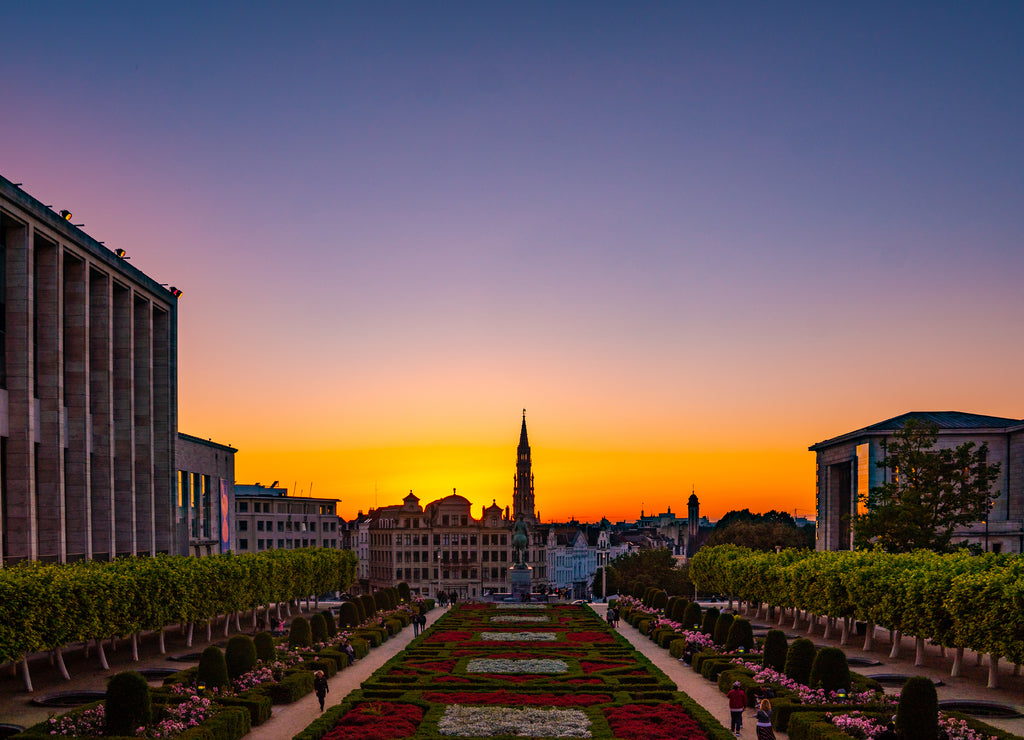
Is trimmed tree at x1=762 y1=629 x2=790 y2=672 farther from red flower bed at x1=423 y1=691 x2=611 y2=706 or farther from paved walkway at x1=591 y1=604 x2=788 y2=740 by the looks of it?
red flower bed at x1=423 y1=691 x2=611 y2=706

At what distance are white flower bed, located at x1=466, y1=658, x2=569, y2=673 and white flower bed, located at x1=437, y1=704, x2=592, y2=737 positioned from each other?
1002 cm

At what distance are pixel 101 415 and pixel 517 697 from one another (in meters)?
43.5

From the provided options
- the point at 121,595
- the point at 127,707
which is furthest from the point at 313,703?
the point at 121,595

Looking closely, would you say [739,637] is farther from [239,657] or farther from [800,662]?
[239,657]

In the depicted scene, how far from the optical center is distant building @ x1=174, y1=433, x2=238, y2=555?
92.3 meters

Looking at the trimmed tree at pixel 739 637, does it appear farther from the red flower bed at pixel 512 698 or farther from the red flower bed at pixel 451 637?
the red flower bed at pixel 451 637

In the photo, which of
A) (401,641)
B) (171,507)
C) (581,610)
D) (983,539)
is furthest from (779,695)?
(983,539)

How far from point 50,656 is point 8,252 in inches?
900

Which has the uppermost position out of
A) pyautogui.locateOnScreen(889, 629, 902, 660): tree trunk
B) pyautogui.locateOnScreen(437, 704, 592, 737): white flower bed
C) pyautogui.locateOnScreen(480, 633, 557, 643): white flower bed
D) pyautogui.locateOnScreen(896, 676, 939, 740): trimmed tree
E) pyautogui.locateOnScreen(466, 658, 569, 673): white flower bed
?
pyautogui.locateOnScreen(896, 676, 939, 740): trimmed tree

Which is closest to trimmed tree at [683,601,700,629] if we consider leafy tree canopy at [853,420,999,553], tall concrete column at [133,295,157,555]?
leafy tree canopy at [853,420,999,553]

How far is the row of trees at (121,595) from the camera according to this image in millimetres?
40000

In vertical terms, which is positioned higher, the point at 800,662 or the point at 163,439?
the point at 163,439

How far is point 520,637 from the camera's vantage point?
65.6 m

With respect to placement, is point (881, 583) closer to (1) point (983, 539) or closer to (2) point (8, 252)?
(2) point (8, 252)
